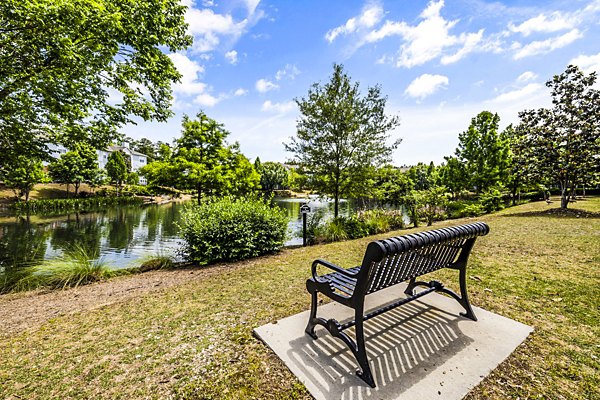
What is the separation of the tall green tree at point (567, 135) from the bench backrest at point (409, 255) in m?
15.4

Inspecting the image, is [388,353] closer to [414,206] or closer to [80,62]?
[80,62]

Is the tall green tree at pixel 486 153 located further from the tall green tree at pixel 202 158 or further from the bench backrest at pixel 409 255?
the bench backrest at pixel 409 255

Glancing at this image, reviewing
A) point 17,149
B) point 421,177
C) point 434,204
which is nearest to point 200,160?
point 17,149

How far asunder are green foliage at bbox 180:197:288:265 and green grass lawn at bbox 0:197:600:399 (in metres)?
1.30

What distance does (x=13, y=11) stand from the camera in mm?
4379

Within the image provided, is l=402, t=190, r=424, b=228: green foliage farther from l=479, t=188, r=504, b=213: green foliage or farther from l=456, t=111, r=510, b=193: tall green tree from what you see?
l=456, t=111, r=510, b=193: tall green tree

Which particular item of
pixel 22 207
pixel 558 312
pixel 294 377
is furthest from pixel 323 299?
pixel 22 207

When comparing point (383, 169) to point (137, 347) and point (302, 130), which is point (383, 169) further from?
point (137, 347)

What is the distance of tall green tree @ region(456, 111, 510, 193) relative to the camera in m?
21.6

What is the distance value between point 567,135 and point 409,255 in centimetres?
1707

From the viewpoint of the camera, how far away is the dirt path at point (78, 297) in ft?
12.4

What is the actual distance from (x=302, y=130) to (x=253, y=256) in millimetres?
6172

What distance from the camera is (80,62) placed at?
5.40 m

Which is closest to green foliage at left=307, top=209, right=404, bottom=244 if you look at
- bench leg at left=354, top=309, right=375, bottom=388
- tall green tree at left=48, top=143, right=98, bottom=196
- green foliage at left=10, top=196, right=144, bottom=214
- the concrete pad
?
the concrete pad
